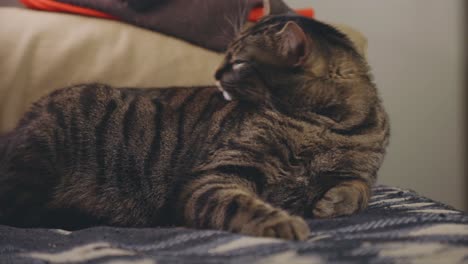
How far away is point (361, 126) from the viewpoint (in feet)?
3.69

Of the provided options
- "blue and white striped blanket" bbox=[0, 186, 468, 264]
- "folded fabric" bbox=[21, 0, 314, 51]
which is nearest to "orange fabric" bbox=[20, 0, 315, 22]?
"folded fabric" bbox=[21, 0, 314, 51]

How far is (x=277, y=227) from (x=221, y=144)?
0.32m

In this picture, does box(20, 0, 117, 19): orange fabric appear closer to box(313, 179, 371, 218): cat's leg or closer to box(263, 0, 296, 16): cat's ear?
box(263, 0, 296, 16): cat's ear

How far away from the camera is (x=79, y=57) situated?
1.42m

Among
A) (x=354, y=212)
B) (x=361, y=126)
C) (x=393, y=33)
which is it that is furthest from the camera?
(x=393, y=33)

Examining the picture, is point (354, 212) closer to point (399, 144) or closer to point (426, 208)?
point (426, 208)

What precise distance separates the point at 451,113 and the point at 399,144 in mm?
234

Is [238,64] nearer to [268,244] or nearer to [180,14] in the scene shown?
[180,14]

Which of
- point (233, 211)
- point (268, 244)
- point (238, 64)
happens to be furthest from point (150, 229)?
point (238, 64)

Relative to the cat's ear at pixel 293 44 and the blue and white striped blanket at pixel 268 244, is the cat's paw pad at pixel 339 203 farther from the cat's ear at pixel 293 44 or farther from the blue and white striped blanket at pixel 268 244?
the cat's ear at pixel 293 44

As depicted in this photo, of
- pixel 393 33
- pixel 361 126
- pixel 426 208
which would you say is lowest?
pixel 426 208

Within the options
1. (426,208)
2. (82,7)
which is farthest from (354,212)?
(82,7)

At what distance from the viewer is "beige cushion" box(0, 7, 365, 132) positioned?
54.0 inches

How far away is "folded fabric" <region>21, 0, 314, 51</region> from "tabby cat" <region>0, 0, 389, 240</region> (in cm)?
28
